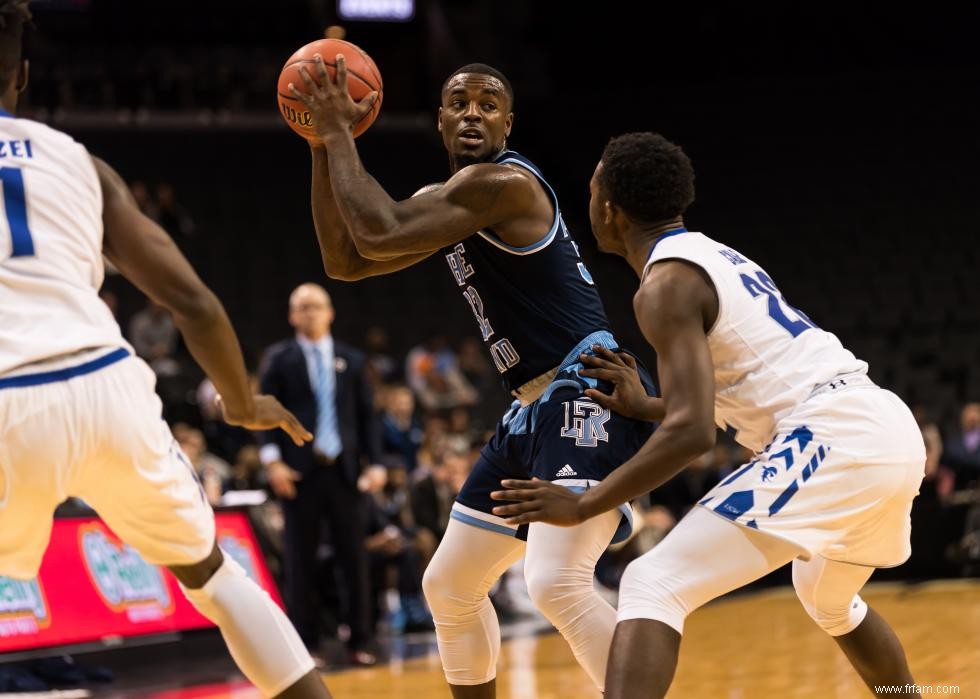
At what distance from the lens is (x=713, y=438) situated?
3.50 metres

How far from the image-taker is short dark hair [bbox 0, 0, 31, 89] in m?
3.17

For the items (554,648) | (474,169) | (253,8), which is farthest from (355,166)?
(253,8)

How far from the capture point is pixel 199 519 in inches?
125

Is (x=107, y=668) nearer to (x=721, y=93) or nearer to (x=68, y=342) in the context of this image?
(x=68, y=342)

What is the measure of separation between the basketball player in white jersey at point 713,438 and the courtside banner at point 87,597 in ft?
13.5

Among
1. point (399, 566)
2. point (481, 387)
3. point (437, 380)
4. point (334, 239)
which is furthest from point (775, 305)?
point (481, 387)

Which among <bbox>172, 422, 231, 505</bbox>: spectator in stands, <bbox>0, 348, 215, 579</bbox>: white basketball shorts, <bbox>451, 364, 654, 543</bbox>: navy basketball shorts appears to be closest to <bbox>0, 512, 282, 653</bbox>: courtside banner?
<bbox>172, 422, 231, 505</bbox>: spectator in stands

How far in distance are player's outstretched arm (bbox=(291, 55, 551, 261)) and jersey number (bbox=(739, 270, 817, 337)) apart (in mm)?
738

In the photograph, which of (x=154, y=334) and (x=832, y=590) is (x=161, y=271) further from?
(x=154, y=334)

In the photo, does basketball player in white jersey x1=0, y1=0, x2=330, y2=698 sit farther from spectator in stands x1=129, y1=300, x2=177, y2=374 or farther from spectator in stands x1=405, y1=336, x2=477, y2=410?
spectator in stands x1=405, y1=336, x2=477, y2=410

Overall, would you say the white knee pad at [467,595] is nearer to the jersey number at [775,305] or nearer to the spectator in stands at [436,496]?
the jersey number at [775,305]

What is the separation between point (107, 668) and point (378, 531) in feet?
8.07

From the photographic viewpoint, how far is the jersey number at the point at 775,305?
3803 millimetres

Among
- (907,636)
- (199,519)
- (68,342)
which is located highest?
(68,342)
